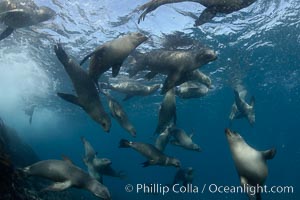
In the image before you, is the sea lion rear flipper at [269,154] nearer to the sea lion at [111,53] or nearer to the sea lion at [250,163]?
the sea lion at [250,163]

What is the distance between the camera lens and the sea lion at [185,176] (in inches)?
502

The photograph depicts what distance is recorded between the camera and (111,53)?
5016mm

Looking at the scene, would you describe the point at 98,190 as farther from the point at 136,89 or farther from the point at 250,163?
the point at 136,89

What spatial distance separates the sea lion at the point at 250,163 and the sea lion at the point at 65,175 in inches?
101

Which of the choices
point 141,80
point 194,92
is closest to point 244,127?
point 141,80

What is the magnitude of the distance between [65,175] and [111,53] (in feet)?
8.04

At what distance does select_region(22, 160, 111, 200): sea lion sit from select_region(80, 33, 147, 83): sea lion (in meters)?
1.85

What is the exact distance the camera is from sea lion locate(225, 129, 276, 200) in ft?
15.1

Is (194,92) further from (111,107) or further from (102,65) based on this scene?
(102,65)

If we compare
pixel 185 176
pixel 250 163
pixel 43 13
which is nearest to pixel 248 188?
pixel 250 163

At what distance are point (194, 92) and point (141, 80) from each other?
1396cm

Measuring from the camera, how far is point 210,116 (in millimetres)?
48312

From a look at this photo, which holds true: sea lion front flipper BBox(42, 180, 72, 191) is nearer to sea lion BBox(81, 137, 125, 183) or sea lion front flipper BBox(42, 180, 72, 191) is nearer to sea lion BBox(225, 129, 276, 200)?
sea lion BBox(81, 137, 125, 183)

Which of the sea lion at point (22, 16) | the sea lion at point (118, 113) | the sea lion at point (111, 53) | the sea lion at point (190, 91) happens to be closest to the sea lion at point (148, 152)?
the sea lion at point (118, 113)
